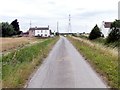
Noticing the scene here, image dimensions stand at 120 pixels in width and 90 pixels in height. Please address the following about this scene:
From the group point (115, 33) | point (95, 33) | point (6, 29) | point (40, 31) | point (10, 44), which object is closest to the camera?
point (115, 33)

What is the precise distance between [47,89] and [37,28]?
180265mm

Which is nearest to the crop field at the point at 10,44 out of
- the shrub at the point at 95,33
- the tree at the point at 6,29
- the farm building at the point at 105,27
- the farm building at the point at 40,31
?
the shrub at the point at 95,33

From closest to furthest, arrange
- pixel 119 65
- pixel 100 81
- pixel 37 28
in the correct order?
pixel 100 81 → pixel 119 65 → pixel 37 28

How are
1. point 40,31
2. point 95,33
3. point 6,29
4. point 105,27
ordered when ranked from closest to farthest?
point 95,33
point 105,27
point 6,29
point 40,31

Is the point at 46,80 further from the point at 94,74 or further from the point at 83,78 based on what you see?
the point at 94,74

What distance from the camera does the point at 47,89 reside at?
11.8 m

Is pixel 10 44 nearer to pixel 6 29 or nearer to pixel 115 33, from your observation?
pixel 115 33

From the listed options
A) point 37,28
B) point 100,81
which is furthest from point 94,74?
point 37,28

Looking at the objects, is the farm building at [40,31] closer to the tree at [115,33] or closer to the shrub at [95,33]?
the shrub at [95,33]

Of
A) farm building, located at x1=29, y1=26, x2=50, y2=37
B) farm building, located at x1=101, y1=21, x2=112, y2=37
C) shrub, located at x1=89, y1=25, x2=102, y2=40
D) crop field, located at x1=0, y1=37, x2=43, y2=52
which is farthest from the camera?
farm building, located at x1=29, y1=26, x2=50, y2=37

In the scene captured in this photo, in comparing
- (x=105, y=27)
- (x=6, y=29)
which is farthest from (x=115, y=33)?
(x=6, y=29)

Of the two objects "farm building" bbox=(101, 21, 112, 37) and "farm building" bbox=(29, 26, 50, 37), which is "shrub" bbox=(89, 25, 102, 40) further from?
"farm building" bbox=(29, 26, 50, 37)

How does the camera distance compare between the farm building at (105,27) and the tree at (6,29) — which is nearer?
the farm building at (105,27)

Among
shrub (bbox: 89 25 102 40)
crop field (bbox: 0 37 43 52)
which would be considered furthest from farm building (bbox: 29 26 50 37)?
shrub (bbox: 89 25 102 40)
